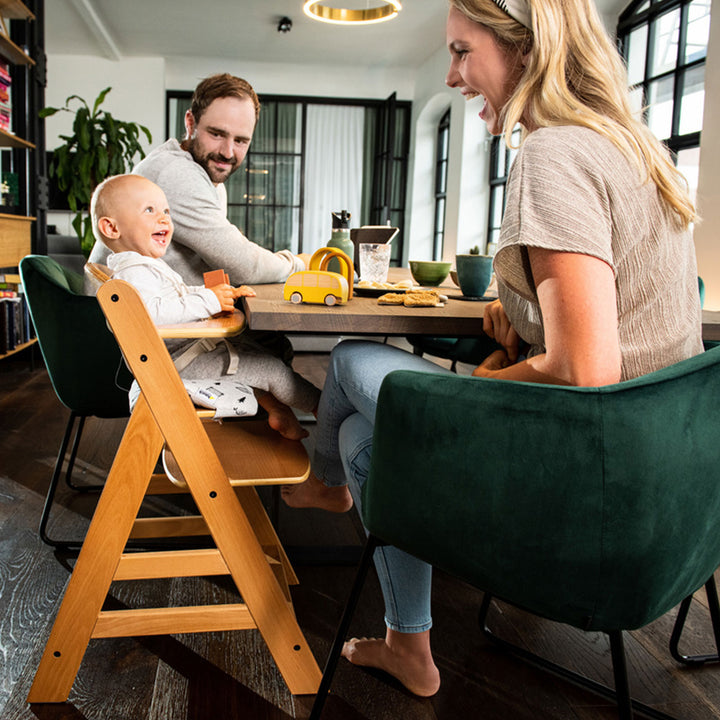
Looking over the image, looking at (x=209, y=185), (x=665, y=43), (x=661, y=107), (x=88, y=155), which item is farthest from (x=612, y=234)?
(x=88, y=155)

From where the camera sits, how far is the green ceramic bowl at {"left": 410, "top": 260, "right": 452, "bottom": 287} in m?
1.87

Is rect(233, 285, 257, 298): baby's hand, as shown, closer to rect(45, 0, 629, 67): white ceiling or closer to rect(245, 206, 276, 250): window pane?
rect(45, 0, 629, 67): white ceiling

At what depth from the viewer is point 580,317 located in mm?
862

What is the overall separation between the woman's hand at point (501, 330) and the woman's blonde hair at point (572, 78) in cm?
31

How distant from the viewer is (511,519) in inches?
33.2

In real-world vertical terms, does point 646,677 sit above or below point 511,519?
below

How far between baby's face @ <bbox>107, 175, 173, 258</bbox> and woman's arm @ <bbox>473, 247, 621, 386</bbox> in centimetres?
92

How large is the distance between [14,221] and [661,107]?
13.5 feet

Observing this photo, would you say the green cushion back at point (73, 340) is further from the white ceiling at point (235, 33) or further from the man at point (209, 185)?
the white ceiling at point (235, 33)

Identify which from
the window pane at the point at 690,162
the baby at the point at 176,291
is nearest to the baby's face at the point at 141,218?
the baby at the point at 176,291

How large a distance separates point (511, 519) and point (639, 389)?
8.7 inches

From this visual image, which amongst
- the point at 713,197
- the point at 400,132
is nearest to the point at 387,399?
the point at 713,197

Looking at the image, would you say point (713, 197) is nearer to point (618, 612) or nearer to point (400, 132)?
point (618, 612)

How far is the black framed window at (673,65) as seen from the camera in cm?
405
